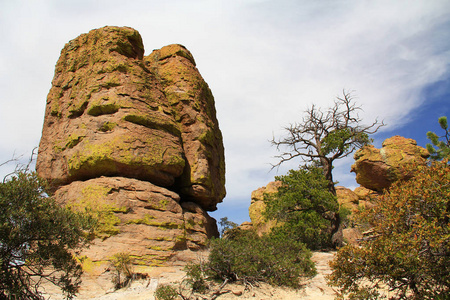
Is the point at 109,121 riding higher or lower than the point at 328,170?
higher

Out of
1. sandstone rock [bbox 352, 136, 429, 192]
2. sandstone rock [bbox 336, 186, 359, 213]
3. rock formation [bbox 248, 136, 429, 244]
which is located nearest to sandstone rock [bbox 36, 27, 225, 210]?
rock formation [bbox 248, 136, 429, 244]

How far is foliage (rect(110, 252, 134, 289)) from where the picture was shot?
924cm

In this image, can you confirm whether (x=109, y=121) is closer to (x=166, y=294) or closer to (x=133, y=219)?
(x=133, y=219)

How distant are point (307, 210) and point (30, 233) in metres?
13.0

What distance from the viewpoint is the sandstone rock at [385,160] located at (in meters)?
27.0

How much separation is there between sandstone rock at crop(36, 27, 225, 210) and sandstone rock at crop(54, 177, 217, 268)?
2.63 feet

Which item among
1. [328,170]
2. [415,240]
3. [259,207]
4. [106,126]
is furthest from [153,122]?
[259,207]

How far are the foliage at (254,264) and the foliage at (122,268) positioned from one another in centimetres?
247

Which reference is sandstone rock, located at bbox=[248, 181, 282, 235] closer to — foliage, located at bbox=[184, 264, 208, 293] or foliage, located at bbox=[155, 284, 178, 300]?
foliage, located at bbox=[184, 264, 208, 293]

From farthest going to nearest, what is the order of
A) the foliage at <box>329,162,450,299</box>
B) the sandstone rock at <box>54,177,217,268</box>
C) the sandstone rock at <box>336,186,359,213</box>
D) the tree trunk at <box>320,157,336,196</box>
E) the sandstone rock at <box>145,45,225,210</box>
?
the sandstone rock at <box>336,186,359,213</box> → the tree trunk at <box>320,157,336,196</box> → the sandstone rock at <box>145,45,225,210</box> → the sandstone rock at <box>54,177,217,268</box> → the foliage at <box>329,162,450,299</box>

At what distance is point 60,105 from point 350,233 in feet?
57.0

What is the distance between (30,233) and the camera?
7184 mm

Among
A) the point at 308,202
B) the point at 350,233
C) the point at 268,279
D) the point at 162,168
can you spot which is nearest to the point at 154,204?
the point at 162,168

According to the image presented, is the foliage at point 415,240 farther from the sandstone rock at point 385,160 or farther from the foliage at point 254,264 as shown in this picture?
the sandstone rock at point 385,160
